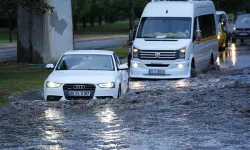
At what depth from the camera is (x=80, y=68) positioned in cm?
1769

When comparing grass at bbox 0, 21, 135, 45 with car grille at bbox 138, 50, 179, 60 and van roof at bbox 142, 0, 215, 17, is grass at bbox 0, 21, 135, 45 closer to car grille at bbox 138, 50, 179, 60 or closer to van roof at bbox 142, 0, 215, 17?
van roof at bbox 142, 0, 215, 17

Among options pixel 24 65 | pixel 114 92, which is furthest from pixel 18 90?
pixel 24 65

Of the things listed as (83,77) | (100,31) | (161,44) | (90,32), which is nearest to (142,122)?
(83,77)

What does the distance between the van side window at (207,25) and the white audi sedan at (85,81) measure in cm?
873

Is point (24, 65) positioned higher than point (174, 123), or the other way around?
point (174, 123)

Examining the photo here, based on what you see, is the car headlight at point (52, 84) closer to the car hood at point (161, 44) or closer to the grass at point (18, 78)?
the grass at point (18, 78)

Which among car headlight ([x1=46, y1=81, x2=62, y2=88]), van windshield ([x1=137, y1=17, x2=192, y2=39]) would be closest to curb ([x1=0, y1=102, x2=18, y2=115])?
car headlight ([x1=46, y1=81, x2=62, y2=88])

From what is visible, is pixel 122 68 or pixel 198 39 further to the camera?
pixel 198 39

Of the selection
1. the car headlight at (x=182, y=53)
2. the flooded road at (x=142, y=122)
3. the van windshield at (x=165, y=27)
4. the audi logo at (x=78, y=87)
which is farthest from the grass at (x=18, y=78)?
the car headlight at (x=182, y=53)

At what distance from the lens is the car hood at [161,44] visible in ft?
75.1

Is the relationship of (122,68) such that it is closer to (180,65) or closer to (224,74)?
(180,65)

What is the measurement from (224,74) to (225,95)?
7.26m

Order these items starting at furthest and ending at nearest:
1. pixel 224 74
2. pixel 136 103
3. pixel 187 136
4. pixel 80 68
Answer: pixel 224 74
pixel 80 68
pixel 136 103
pixel 187 136

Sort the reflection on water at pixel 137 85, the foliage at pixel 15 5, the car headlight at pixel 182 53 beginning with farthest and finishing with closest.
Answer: the car headlight at pixel 182 53, the foliage at pixel 15 5, the reflection on water at pixel 137 85
